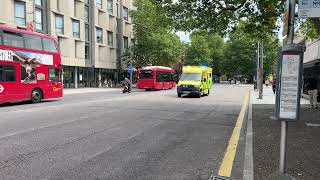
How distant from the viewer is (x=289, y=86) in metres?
6.38

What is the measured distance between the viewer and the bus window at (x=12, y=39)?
66.8ft

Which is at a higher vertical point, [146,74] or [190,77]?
[146,74]

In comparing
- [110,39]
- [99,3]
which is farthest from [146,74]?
[110,39]

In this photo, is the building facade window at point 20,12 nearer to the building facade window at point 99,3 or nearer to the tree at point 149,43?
the building facade window at point 99,3

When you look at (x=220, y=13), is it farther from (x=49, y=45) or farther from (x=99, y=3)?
(x=99, y=3)

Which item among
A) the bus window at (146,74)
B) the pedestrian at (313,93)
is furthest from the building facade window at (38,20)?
the pedestrian at (313,93)

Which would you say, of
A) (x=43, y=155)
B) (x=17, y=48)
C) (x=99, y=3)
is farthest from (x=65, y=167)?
(x=99, y=3)

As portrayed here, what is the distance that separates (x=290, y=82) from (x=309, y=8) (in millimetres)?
1178

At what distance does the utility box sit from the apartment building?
117ft

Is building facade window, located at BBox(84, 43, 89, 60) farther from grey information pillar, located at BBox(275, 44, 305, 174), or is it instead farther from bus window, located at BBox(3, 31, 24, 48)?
grey information pillar, located at BBox(275, 44, 305, 174)

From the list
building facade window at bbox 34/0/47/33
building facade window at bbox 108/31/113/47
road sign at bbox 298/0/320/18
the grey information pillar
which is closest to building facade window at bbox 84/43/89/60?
building facade window at bbox 108/31/113/47

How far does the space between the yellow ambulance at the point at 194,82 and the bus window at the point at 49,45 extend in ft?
36.5

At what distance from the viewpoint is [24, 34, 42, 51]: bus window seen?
21783 mm

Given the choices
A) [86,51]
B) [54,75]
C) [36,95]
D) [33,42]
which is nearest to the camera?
[33,42]
